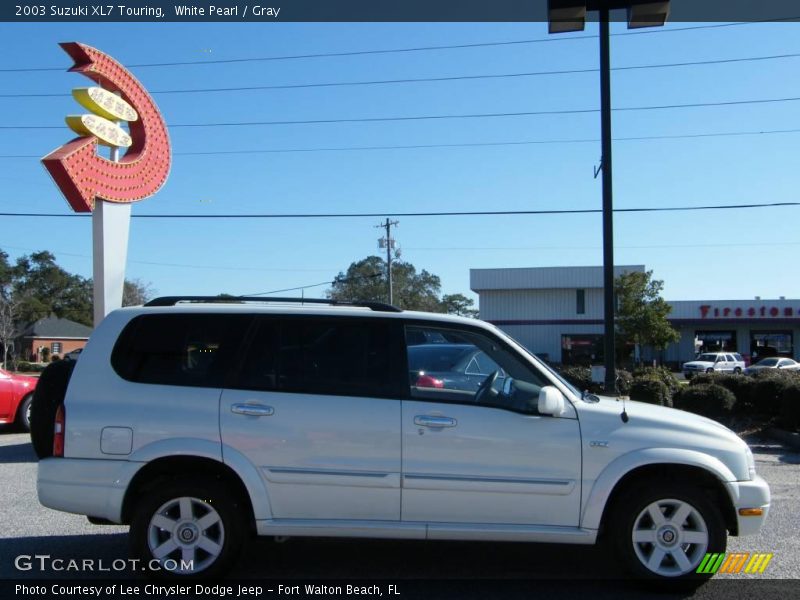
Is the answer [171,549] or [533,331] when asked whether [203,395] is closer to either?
[171,549]

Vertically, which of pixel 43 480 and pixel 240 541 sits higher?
pixel 43 480

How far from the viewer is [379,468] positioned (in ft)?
16.1

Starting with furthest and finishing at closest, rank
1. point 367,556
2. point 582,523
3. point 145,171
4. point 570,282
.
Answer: point 570,282
point 145,171
point 367,556
point 582,523

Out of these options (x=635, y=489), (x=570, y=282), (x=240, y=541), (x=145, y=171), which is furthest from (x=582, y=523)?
(x=570, y=282)

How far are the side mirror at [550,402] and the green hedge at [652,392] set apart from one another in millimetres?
9562

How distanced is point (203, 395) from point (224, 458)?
1.48 feet

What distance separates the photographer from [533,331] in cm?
4669

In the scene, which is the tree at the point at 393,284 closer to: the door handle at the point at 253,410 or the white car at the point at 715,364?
the white car at the point at 715,364

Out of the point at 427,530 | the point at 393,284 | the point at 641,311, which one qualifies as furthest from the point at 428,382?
the point at 393,284

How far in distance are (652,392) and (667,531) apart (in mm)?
9443

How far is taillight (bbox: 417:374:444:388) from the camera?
515 cm

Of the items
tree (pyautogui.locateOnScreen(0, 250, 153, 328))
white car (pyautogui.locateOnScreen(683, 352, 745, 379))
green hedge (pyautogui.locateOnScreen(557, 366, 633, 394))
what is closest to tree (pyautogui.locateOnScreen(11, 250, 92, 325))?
tree (pyautogui.locateOnScreen(0, 250, 153, 328))

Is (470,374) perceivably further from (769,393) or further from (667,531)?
(769,393)

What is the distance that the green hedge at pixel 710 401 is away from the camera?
13.6 meters
